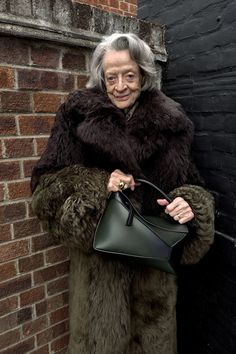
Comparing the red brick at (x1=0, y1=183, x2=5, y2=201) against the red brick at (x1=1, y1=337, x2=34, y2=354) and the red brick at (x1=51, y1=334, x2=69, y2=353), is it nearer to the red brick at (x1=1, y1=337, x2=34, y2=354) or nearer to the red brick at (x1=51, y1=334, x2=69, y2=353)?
the red brick at (x1=1, y1=337, x2=34, y2=354)

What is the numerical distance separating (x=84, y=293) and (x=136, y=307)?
29cm

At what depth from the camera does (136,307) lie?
68.8 inches

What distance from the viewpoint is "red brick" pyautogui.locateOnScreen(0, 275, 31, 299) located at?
180cm

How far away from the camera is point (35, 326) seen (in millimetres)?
1988

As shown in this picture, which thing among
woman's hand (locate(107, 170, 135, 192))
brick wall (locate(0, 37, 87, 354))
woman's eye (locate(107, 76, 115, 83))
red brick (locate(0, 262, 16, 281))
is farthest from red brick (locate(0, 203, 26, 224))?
woman's eye (locate(107, 76, 115, 83))

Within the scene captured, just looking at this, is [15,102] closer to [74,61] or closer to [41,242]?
[74,61]

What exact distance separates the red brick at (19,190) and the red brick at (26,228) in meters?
0.14

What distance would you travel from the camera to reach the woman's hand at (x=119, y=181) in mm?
1523

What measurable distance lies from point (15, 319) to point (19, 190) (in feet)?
2.38

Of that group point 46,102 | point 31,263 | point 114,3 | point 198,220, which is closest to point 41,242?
point 31,263

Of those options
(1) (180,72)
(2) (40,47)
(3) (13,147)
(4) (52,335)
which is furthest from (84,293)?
(1) (180,72)

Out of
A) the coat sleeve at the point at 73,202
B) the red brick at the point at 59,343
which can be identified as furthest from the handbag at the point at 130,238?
the red brick at the point at 59,343

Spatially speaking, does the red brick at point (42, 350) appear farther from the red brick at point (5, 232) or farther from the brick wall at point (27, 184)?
the red brick at point (5, 232)

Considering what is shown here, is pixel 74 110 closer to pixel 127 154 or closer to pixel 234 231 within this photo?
pixel 127 154
